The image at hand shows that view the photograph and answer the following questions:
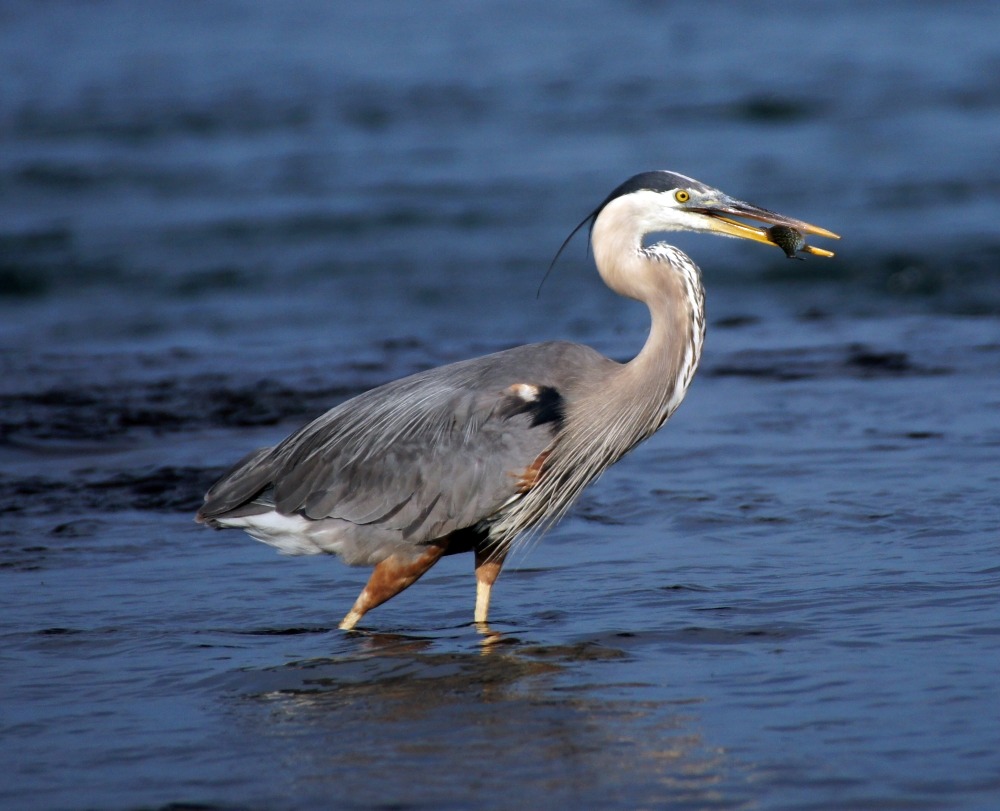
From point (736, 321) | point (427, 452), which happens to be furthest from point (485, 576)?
point (736, 321)

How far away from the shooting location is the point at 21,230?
16.6 meters

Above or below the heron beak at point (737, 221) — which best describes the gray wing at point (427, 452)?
below

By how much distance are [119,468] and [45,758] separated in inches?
159

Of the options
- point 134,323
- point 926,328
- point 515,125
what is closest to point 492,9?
point 515,125

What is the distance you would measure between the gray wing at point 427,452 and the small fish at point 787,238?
34.1 inches

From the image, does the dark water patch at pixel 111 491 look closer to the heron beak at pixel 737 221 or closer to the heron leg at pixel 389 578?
the heron leg at pixel 389 578

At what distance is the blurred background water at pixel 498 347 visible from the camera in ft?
14.2

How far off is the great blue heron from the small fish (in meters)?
0.02

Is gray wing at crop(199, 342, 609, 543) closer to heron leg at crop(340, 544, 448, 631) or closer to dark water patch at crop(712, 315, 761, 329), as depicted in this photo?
heron leg at crop(340, 544, 448, 631)

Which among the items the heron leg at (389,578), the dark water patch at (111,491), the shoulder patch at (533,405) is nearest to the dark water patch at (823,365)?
the dark water patch at (111,491)

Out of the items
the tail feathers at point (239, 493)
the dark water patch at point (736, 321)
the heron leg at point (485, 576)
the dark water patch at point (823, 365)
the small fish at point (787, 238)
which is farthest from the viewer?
the dark water patch at point (736, 321)

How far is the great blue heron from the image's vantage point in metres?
5.63

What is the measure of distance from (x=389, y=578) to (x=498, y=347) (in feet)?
19.3

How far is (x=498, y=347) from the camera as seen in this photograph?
37.4ft
